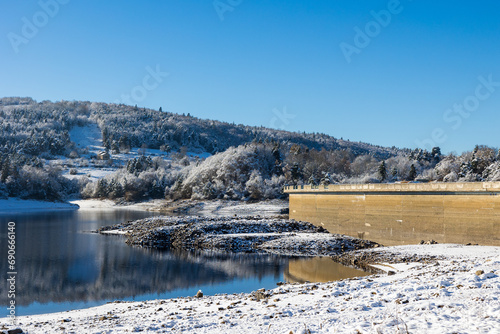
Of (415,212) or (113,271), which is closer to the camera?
(113,271)

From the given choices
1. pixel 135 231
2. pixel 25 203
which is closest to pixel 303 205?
pixel 135 231

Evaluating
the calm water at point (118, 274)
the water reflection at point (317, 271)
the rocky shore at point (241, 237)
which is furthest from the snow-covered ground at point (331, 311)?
the rocky shore at point (241, 237)

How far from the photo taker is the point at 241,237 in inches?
1698

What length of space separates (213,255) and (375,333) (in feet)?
92.3

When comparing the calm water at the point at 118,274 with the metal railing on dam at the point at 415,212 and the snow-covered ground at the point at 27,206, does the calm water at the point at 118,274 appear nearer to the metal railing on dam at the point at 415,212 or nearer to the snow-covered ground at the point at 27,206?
the metal railing on dam at the point at 415,212

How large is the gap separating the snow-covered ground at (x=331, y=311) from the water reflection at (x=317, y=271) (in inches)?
344

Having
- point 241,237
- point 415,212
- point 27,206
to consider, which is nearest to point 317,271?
point 415,212

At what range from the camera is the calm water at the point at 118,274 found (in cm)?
2281

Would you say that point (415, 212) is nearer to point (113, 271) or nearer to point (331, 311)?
point (113, 271)

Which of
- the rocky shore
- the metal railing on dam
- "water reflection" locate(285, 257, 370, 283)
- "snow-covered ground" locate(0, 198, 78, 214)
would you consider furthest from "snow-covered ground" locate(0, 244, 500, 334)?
"snow-covered ground" locate(0, 198, 78, 214)

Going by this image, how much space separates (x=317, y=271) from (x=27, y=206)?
96643 mm

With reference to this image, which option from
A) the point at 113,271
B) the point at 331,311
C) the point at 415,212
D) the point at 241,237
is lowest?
the point at 113,271

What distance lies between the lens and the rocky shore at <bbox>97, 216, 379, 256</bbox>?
39375 millimetres

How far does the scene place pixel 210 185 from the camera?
10875 centimetres
